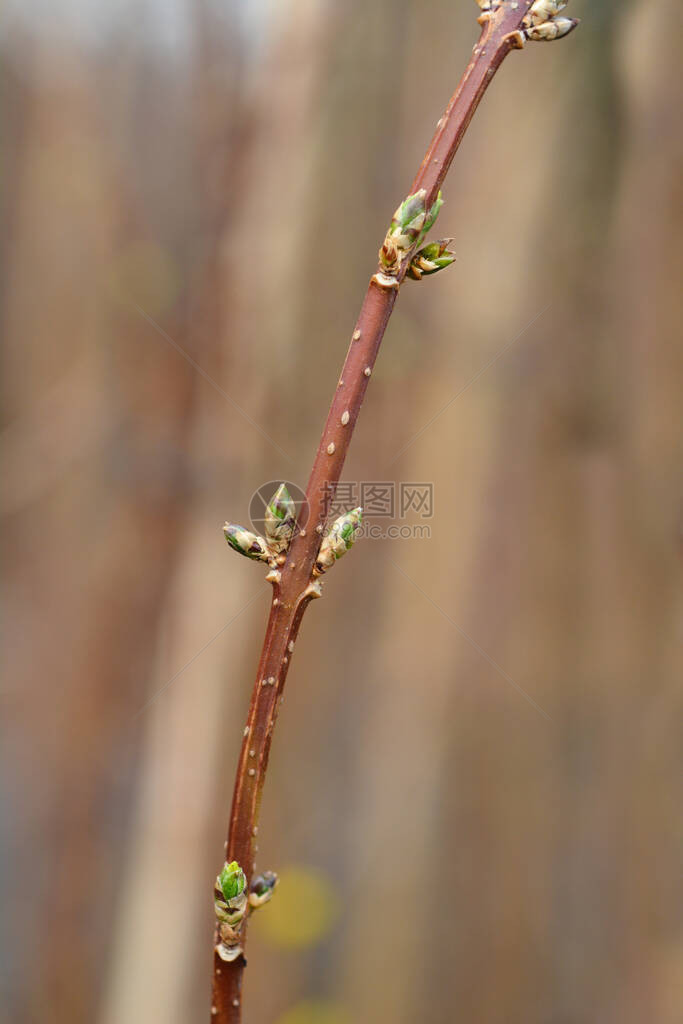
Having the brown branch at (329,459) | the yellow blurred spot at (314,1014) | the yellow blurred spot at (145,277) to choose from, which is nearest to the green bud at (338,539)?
the brown branch at (329,459)

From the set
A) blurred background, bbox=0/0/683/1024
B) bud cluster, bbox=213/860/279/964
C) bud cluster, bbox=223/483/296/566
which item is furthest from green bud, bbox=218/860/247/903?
blurred background, bbox=0/0/683/1024

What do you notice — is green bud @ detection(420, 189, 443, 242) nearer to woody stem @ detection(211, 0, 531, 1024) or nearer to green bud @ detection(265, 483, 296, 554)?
woody stem @ detection(211, 0, 531, 1024)

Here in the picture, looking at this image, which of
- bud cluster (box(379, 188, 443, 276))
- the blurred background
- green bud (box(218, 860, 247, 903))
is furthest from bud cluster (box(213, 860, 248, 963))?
the blurred background

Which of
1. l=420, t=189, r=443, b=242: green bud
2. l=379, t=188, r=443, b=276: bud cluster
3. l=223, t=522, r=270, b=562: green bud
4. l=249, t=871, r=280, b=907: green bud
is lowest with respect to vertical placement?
l=249, t=871, r=280, b=907: green bud

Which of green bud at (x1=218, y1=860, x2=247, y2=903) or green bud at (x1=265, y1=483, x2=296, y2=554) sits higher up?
green bud at (x1=265, y1=483, x2=296, y2=554)

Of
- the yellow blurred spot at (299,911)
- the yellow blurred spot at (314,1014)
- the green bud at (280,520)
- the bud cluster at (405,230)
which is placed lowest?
the yellow blurred spot at (314,1014)

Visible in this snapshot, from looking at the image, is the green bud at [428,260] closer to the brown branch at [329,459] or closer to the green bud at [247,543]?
the brown branch at [329,459]

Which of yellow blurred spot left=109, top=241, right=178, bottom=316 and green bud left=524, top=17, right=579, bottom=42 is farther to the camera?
yellow blurred spot left=109, top=241, right=178, bottom=316
